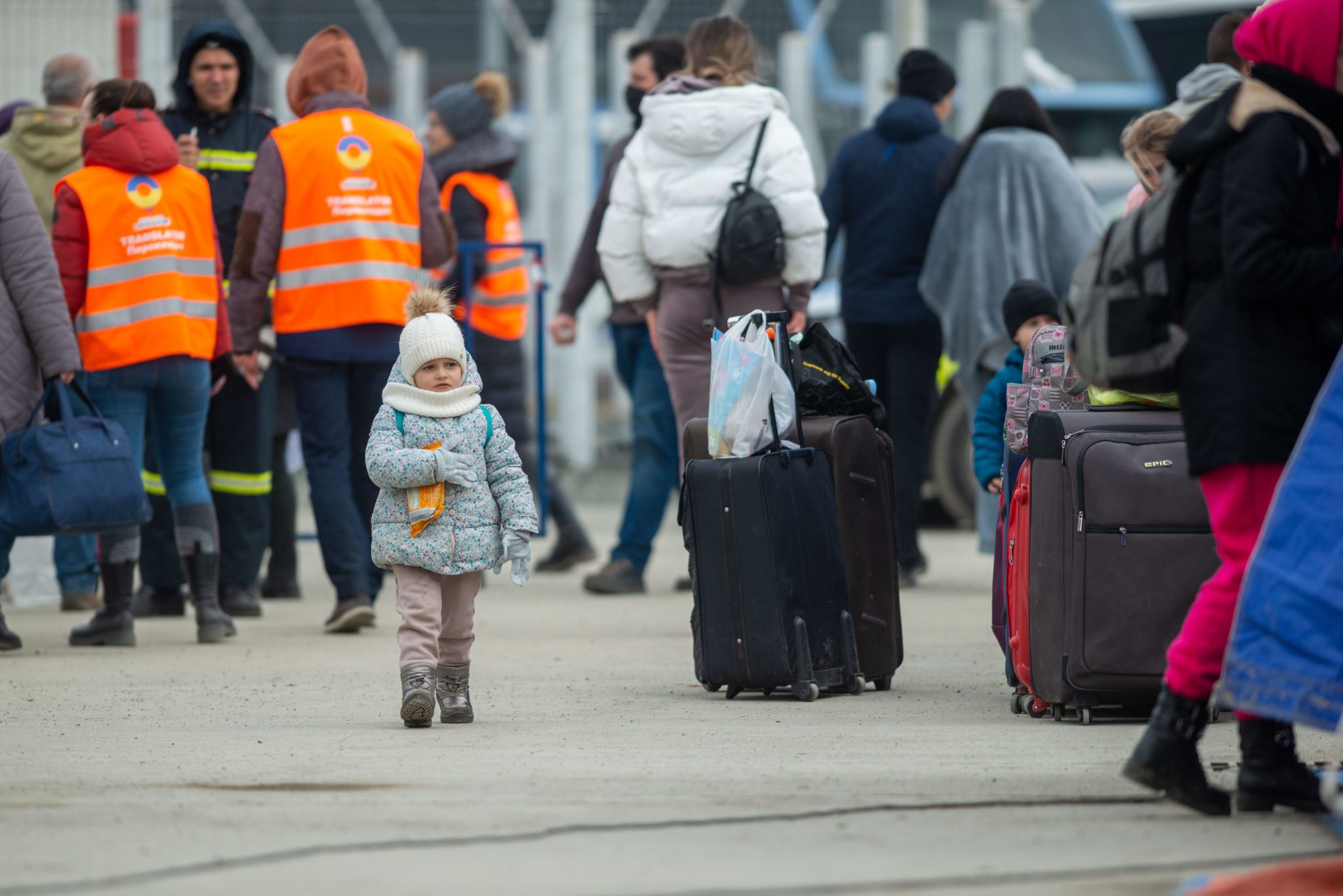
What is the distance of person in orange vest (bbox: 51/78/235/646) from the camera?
7.53 meters

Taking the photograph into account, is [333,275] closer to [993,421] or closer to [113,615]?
[113,615]

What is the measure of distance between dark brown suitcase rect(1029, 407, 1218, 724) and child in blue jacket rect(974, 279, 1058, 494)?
43.7 inches

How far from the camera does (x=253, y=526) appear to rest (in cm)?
854

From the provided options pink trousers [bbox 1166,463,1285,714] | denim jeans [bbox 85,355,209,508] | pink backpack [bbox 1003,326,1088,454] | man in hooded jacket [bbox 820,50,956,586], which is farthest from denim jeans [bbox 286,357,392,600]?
pink trousers [bbox 1166,463,1285,714]

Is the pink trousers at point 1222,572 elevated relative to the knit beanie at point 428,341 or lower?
lower

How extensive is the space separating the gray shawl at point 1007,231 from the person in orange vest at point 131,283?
3.03 m

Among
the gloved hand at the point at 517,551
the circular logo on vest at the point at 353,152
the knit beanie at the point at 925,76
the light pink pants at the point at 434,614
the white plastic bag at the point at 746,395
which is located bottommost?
the light pink pants at the point at 434,614

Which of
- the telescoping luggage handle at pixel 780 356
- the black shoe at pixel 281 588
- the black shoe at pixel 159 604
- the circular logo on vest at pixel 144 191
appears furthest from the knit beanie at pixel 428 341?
the black shoe at pixel 281 588

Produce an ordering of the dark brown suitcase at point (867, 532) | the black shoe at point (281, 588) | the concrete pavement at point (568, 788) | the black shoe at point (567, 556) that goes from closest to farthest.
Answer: the concrete pavement at point (568, 788) < the dark brown suitcase at point (867, 532) < the black shoe at point (281, 588) < the black shoe at point (567, 556)

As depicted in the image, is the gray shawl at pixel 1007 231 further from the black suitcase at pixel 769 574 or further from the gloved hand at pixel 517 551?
the gloved hand at pixel 517 551

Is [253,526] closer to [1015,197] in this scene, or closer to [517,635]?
[517,635]

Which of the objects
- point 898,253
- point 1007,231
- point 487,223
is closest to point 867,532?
point 1007,231

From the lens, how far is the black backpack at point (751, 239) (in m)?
7.78

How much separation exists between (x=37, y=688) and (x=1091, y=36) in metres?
22.7
